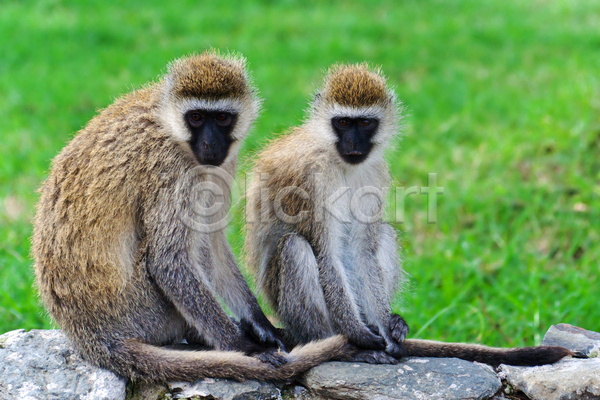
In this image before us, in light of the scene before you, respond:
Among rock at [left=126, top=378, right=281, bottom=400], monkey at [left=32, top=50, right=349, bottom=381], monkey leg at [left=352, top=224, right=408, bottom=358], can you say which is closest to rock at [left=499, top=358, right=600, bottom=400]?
monkey leg at [left=352, top=224, right=408, bottom=358]

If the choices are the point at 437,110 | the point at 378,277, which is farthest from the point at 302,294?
the point at 437,110

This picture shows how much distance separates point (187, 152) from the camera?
13.7 feet

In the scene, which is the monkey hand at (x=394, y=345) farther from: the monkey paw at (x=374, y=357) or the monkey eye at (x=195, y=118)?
the monkey eye at (x=195, y=118)

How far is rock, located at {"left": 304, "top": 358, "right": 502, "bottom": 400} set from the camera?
3753 mm

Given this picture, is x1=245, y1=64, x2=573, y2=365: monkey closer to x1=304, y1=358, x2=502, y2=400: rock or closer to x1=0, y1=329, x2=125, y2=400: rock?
x1=304, y1=358, x2=502, y2=400: rock

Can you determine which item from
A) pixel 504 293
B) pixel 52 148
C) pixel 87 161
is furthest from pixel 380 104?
pixel 52 148

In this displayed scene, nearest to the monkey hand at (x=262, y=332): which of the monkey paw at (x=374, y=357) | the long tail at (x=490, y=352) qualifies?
the monkey paw at (x=374, y=357)

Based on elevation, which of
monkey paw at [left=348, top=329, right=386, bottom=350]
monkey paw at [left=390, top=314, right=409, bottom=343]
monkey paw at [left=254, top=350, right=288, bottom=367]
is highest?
monkey paw at [left=390, top=314, right=409, bottom=343]

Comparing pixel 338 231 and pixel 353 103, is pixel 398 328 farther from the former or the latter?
pixel 353 103

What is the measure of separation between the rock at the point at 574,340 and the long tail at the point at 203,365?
5.39ft

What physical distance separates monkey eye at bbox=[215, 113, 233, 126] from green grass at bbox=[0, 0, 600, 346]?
3.25 feet

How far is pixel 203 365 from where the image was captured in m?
3.80

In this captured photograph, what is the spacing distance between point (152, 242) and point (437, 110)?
6.84m

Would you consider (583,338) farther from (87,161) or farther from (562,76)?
(562,76)
